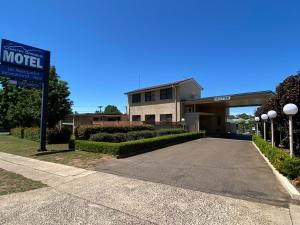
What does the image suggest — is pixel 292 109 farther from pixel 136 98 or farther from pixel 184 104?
pixel 136 98

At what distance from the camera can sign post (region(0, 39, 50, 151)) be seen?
37.6 feet

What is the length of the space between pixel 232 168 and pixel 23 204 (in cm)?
737

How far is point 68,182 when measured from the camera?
654 centimetres

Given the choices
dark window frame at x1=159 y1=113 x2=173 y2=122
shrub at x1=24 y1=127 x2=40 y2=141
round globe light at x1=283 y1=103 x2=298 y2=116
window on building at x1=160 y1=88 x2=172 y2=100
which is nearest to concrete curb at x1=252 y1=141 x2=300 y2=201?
round globe light at x1=283 y1=103 x2=298 y2=116

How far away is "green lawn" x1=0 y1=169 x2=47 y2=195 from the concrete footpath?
37 cm

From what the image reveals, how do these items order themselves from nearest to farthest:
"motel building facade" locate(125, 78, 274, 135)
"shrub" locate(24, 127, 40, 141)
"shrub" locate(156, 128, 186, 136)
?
"shrub" locate(156, 128, 186, 136), "shrub" locate(24, 127, 40, 141), "motel building facade" locate(125, 78, 274, 135)

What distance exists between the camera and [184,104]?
24.7 m

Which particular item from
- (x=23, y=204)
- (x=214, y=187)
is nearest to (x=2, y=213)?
(x=23, y=204)

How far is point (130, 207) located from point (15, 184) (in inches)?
162

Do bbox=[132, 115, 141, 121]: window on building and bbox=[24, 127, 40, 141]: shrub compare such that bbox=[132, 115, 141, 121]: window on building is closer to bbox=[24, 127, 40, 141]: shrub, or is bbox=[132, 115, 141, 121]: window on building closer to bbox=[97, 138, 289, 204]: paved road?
bbox=[24, 127, 40, 141]: shrub

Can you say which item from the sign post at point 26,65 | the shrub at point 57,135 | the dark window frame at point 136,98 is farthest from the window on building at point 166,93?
the sign post at point 26,65

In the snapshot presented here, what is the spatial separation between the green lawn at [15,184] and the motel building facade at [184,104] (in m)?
17.8

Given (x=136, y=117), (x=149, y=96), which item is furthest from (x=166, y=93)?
(x=136, y=117)

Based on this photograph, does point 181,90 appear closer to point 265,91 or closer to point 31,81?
point 265,91
